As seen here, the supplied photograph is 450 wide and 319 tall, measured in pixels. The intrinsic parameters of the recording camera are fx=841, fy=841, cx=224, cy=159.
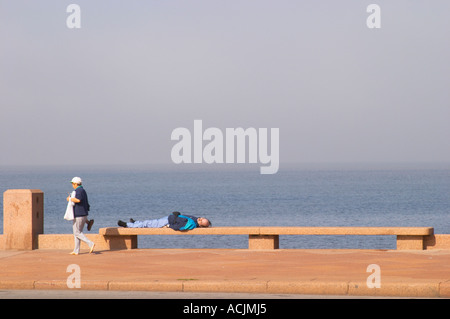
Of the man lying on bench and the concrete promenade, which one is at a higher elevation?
the man lying on bench

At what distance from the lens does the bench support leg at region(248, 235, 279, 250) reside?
719 inches

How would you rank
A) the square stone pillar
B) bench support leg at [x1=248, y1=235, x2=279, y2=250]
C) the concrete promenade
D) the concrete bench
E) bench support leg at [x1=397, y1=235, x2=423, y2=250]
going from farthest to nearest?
1. the square stone pillar
2. bench support leg at [x1=248, y1=235, x2=279, y2=250]
3. bench support leg at [x1=397, y1=235, x2=423, y2=250]
4. the concrete bench
5. the concrete promenade

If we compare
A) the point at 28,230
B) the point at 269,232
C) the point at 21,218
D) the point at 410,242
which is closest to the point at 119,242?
the point at 28,230

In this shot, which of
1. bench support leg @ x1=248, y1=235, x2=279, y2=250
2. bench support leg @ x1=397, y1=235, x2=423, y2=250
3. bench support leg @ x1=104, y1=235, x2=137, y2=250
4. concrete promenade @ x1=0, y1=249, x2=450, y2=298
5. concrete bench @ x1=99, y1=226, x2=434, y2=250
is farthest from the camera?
bench support leg @ x1=104, y1=235, x2=137, y2=250

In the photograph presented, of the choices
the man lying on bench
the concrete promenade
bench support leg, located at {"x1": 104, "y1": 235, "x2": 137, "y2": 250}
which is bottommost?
the concrete promenade

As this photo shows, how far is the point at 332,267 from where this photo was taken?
1471 cm

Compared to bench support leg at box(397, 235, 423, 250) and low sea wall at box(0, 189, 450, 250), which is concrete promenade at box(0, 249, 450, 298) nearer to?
low sea wall at box(0, 189, 450, 250)

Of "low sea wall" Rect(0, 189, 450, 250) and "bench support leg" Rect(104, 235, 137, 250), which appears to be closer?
"low sea wall" Rect(0, 189, 450, 250)

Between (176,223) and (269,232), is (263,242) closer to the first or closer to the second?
(269,232)

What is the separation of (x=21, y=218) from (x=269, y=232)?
5456mm

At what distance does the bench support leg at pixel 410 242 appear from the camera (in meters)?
17.8

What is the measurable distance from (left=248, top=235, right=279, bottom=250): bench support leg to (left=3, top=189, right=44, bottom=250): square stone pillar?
190 inches

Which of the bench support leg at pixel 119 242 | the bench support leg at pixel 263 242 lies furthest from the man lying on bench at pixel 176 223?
the bench support leg at pixel 263 242

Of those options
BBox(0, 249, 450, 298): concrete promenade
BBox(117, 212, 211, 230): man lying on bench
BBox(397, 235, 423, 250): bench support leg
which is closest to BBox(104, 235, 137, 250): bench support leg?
BBox(117, 212, 211, 230): man lying on bench
